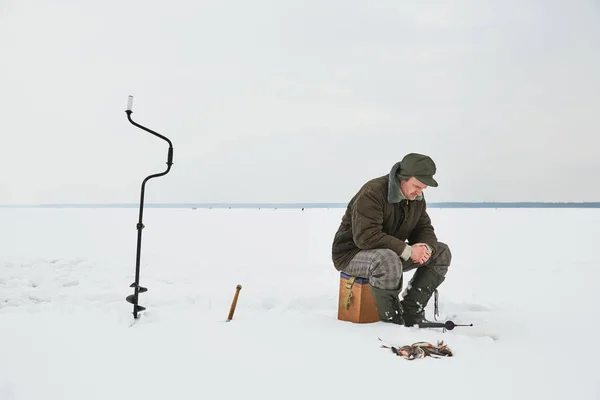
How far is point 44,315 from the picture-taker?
12.1 ft

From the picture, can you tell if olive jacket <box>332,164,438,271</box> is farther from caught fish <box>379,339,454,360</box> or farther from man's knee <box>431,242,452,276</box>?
caught fish <box>379,339,454,360</box>

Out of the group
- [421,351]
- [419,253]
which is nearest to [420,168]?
[419,253]

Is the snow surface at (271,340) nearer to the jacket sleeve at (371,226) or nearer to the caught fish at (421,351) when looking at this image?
the caught fish at (421,351)

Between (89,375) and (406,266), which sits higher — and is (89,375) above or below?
below

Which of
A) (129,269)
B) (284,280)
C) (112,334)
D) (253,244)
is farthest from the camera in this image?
(253,244)

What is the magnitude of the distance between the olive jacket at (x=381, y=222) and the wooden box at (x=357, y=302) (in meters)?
0.19

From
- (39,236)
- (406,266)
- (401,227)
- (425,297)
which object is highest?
(401,227)

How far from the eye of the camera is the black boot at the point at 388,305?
3383mm

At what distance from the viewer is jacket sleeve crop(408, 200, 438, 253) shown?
12.2 ft

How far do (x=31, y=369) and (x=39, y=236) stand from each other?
9.91 metres

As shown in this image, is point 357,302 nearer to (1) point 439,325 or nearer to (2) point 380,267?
(2) point 380,267

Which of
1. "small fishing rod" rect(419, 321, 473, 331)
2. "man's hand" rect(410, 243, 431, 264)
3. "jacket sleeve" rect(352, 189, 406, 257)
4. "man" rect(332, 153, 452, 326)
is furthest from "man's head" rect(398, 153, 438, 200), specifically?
"small fishing rod" rect(419, 321, 473, 331)

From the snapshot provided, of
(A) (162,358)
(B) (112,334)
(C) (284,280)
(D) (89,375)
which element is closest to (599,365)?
(A) (162,358)

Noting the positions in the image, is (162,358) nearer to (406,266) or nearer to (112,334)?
(112,334)
